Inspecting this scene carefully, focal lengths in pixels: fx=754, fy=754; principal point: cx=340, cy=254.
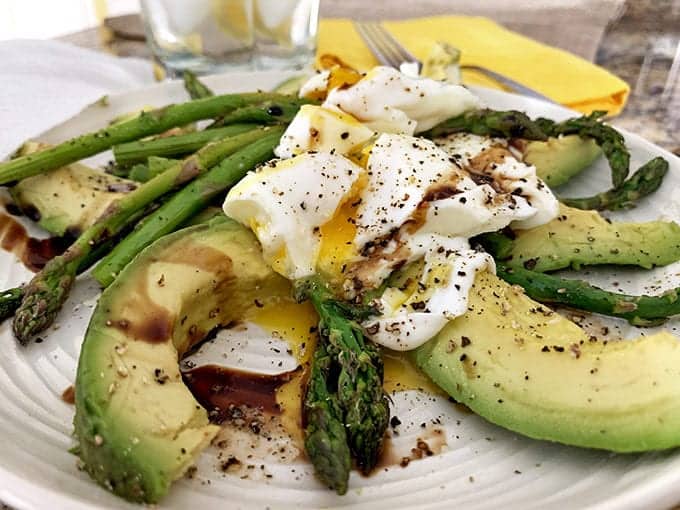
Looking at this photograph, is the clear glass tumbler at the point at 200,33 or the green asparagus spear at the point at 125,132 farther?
the clear glass tumbler at the point at 200,33

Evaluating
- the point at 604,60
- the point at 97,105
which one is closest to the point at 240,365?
the point at 97,105

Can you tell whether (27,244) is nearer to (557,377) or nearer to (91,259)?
(91,259)

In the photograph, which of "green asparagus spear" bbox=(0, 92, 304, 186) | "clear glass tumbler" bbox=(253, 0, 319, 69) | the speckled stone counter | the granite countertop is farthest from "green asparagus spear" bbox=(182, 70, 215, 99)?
the speckled stone counter

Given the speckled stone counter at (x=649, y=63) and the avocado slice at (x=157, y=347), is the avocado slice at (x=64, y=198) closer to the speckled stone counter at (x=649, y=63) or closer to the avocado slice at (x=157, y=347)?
the avocado slice at (x=157, y=347)

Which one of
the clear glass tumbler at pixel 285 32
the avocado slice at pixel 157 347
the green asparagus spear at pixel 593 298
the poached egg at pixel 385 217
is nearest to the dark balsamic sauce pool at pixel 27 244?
the avocado slice at pixel 157 347

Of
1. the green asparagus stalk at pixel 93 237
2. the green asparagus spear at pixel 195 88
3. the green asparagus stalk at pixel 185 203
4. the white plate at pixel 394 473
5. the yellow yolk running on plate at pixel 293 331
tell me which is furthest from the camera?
the green asparagus spear at pixel 195 88

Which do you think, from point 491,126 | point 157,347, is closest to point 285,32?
point 491,126
